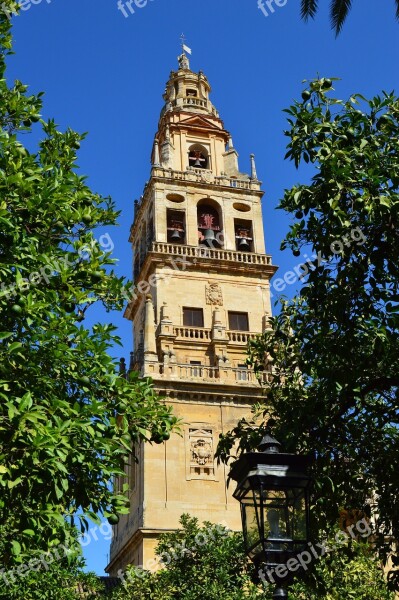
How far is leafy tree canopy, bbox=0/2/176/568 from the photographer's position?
858cm

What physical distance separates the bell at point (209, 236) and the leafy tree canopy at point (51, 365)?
28.5 meters

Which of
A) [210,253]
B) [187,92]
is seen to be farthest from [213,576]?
[187,92]

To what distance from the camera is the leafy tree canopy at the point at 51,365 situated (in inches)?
338

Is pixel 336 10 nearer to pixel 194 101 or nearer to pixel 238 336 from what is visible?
pixel 238 336

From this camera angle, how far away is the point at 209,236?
132 ft

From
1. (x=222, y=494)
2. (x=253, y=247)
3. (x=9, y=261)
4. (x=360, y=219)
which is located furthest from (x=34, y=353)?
(x=253, y=247)

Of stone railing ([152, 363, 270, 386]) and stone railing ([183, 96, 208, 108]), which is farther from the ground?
stone railing ([183, 96, 208, 108])

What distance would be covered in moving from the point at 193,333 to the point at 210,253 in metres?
4.75

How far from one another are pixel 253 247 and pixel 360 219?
29.9 metres

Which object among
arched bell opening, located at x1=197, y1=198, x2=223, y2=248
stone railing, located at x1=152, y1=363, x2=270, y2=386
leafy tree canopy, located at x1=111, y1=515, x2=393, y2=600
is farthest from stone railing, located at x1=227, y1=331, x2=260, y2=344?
leafy tree canopy, located at x1=111, y1=515, x2=393, y2=600

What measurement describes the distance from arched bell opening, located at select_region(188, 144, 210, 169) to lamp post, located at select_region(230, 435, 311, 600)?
37.3 metres

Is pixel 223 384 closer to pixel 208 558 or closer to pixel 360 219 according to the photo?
pixel 208 558

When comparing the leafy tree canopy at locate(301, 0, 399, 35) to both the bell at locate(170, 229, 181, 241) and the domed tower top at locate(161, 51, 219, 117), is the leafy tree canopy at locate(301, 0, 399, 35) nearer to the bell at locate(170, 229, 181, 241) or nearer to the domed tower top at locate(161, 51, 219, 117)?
the bell at locate(170, 229, 181, 241)

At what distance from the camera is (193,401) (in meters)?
33.4
